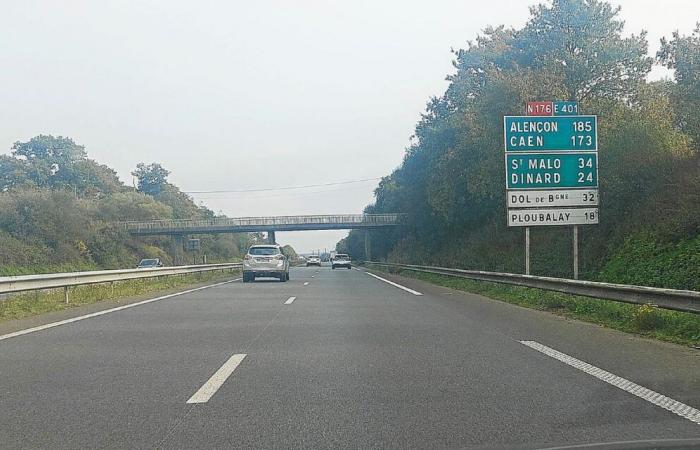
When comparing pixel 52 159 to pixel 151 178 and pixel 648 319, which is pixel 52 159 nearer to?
pixel 151 178

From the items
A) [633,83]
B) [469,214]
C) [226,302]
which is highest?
[633,83]

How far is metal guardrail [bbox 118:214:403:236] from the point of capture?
81.6m

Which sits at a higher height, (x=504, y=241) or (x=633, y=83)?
(x=633, y=83)

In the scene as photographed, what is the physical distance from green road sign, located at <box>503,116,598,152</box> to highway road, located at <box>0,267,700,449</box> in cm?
903

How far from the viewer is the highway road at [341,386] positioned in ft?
16.1

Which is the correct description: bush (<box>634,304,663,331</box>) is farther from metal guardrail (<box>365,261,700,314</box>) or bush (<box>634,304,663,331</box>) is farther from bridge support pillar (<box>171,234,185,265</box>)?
bridge support pillar (<box>171,234,185,265</box>)

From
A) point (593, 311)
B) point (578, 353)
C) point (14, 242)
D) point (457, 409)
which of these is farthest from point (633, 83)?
point (14, 242)

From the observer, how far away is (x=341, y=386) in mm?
6582

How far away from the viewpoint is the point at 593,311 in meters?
13.5

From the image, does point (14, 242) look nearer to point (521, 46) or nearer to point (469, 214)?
point (469, 214)

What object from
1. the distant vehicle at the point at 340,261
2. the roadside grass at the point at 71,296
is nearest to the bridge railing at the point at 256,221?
the distant vehicle at the point at 340,261

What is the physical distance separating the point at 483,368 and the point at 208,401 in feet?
10.4

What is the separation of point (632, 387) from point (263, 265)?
23.9 meters

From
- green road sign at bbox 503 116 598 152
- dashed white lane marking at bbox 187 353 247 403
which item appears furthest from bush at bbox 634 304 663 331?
green road sign at bbox 503 116 598 152
